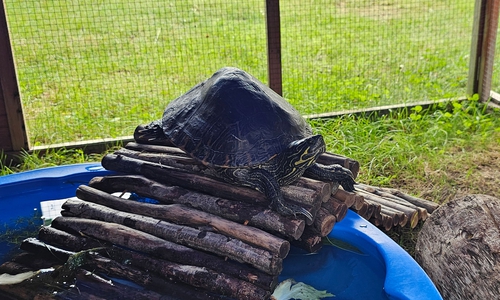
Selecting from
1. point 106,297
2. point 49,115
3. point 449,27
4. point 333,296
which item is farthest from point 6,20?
point 449,27

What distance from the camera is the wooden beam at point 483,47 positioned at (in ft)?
15.7

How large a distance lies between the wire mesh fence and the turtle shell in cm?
184

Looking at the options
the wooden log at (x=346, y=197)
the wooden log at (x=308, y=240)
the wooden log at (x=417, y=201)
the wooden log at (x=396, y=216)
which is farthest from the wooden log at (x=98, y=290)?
the wooden log at (x=417, y=201)

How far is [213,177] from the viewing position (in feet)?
9.30

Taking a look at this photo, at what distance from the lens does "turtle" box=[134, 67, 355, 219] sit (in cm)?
258

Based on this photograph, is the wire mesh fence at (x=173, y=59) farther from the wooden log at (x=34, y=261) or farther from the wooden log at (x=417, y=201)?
the wooden log at (x=34, y=261)

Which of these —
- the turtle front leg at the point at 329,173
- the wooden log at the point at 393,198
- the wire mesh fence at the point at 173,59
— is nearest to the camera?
the turtle front leg at the point at 329,173

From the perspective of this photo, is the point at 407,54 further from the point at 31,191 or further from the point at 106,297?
the point at 106,297

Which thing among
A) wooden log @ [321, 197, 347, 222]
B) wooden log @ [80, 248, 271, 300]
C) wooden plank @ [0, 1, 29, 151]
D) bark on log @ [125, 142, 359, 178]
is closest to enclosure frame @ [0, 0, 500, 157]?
wooden plank @ [0, 1, 29, 151]

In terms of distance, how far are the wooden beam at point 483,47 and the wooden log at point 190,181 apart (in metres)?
3.25

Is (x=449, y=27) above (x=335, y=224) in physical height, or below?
above

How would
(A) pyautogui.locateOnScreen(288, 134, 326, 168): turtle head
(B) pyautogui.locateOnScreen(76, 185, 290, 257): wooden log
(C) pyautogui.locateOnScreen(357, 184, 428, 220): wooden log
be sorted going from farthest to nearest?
(C) pyautogui.locateOnScreen(357, 184, 428, 220): wooden log, (A) pyautogui.locateOnScreen(288, 134, 326, 168): turtle head, (B) pyautogui.locateOnScreen(76, 185, 290, 257): wooden log

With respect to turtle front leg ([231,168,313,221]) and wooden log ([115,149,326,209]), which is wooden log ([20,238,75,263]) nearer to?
wooden log ([115,149,326,209])

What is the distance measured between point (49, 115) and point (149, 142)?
1762 mm
